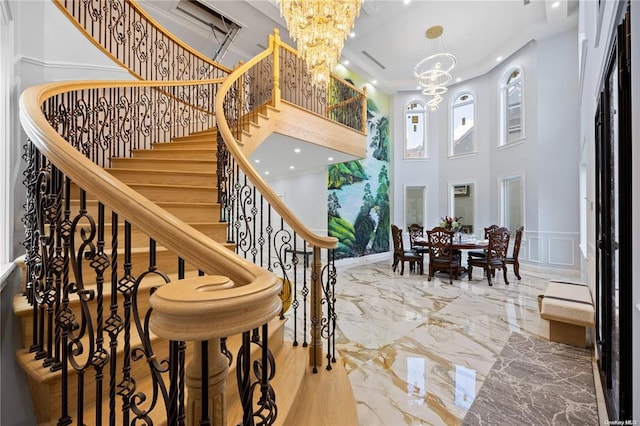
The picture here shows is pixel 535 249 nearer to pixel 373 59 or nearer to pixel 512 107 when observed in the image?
pixel 512 107

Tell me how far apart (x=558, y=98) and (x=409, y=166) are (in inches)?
161

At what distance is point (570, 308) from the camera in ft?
9.27

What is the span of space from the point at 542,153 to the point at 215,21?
8106mm

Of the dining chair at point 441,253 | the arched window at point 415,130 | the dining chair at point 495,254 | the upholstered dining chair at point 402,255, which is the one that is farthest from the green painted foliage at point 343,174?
the dining chair at point 495,254

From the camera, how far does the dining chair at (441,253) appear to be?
541cm

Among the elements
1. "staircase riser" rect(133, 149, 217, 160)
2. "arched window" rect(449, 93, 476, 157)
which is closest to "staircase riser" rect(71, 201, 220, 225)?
"staircase riser" rect(133, 149, 217, 160)

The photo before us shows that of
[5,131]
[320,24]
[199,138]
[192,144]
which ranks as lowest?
[5,131]

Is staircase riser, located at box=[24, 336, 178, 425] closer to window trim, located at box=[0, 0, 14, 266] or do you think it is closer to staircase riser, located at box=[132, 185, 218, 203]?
window trim, located at box=[0, 0, 14, 266]

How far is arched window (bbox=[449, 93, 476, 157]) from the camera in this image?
345 inches

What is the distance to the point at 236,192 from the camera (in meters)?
2.63

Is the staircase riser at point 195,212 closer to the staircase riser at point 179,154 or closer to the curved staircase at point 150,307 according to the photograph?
the curved staircase at point 150,307

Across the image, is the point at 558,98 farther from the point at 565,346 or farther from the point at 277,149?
the point at 277,149

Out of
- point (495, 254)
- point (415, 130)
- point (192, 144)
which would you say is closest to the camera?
point (192, 144)

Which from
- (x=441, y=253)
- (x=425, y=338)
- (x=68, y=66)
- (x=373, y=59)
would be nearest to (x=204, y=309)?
(x=425, y=338)
